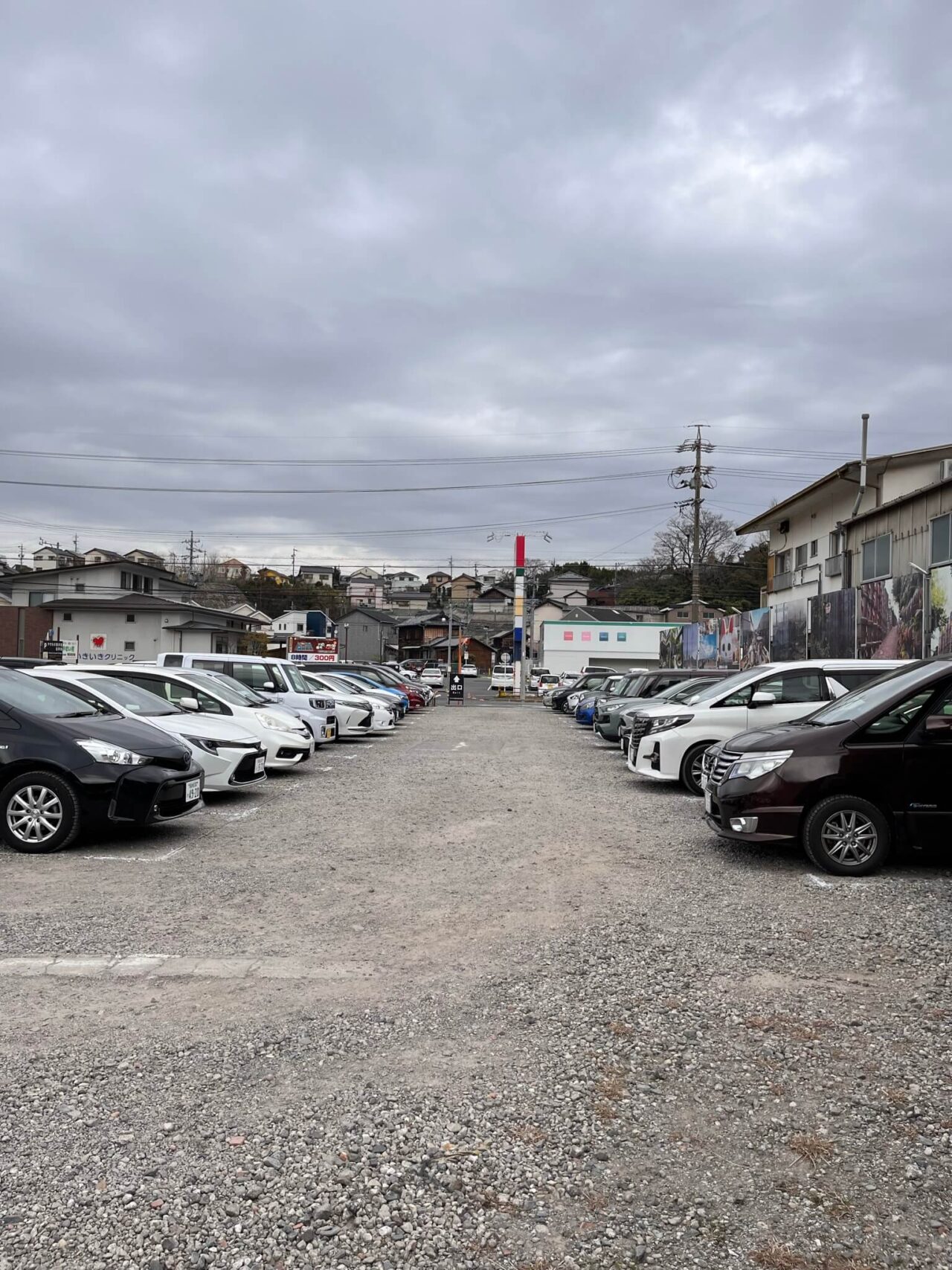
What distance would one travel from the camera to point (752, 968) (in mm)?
4984

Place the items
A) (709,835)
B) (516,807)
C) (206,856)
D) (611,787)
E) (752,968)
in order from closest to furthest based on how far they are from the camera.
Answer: (752,968), (206,856), (709,835), (516,807), (611,787)

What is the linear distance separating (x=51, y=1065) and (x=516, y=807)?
24.3 ft

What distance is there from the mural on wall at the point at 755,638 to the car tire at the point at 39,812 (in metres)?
22.3

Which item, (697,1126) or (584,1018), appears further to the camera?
(584,1018)

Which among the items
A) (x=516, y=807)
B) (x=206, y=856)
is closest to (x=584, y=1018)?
(x=206, y=856)

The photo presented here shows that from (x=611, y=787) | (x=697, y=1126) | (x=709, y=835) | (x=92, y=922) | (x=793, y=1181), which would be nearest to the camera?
(x=793, y=1181)

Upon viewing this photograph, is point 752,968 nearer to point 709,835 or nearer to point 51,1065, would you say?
point 51,1065

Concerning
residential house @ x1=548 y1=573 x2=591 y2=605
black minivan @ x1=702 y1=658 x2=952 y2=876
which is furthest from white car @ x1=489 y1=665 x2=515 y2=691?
residential house @ x1=548 y1=573 x2=591 y2=605

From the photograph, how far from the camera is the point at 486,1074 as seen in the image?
372 cm

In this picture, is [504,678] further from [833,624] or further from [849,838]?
[849,838]

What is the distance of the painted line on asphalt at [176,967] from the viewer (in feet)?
16.0

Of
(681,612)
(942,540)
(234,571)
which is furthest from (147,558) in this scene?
(942,540)

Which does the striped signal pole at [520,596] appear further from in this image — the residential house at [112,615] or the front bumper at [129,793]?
the front bumper at [129,793]

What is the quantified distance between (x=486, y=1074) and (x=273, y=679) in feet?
53.4
